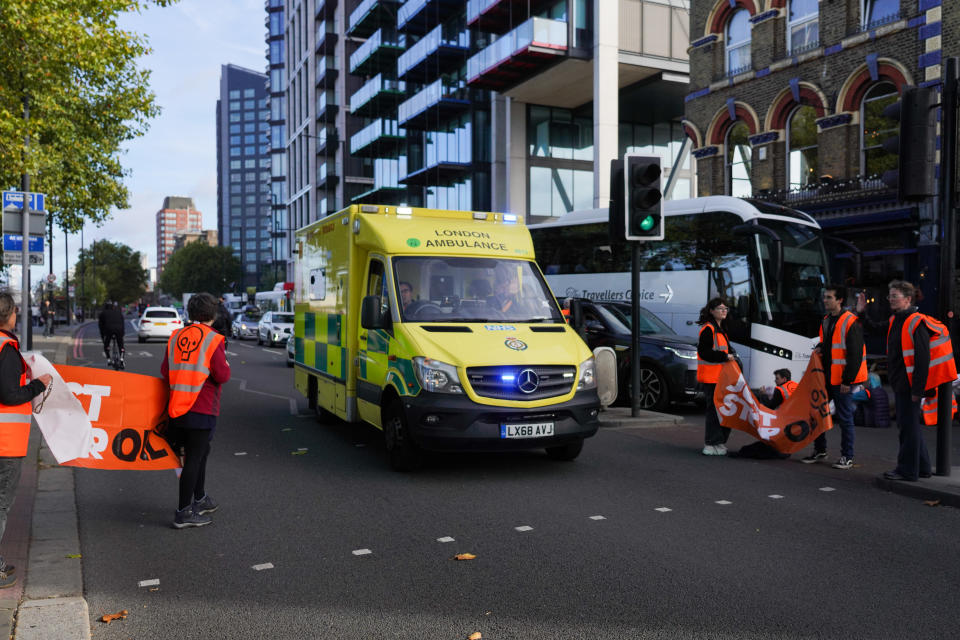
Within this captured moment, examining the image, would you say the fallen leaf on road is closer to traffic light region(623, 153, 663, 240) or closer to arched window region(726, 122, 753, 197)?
traffic light region(623, 153, 663, 240)

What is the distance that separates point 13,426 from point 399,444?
3.58 m

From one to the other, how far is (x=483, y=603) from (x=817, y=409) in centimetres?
518

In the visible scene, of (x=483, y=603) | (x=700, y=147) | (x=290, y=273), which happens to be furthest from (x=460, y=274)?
(x=290, y=273)

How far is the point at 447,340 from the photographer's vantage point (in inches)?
291

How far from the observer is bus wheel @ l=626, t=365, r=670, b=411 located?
12.4 meters

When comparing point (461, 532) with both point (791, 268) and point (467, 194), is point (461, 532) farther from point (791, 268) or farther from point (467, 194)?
point (467, 194)

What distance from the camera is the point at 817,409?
8320mm

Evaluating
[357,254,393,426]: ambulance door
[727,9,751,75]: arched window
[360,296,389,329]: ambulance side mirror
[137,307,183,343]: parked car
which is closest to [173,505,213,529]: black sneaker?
[357,254,393,426]: ambulance door

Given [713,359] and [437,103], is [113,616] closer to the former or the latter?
[713,359]

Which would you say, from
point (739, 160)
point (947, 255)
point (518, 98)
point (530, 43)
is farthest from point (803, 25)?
point (947, 255)

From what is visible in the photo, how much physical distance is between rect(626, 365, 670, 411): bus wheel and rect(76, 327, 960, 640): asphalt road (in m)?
3.93

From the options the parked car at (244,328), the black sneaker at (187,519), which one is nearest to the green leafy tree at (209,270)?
the parked car at (244,328)

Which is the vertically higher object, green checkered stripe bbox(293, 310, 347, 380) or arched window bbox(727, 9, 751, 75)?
arched window bbox(727, 9, 751, 75)

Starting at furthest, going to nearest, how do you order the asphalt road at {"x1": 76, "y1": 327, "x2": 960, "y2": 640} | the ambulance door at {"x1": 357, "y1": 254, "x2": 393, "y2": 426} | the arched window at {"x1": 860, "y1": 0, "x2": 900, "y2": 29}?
the arched window at {"x1": 860, "y1": 0, "x2": 900, "y2": 29}
the ambulance door at {"x1": 357, "y1": 254, "x2": 393, "y2": 426}
the asphalt road at {"x1": 76, "y1": 327, "x2": 960, "y2": 640}
